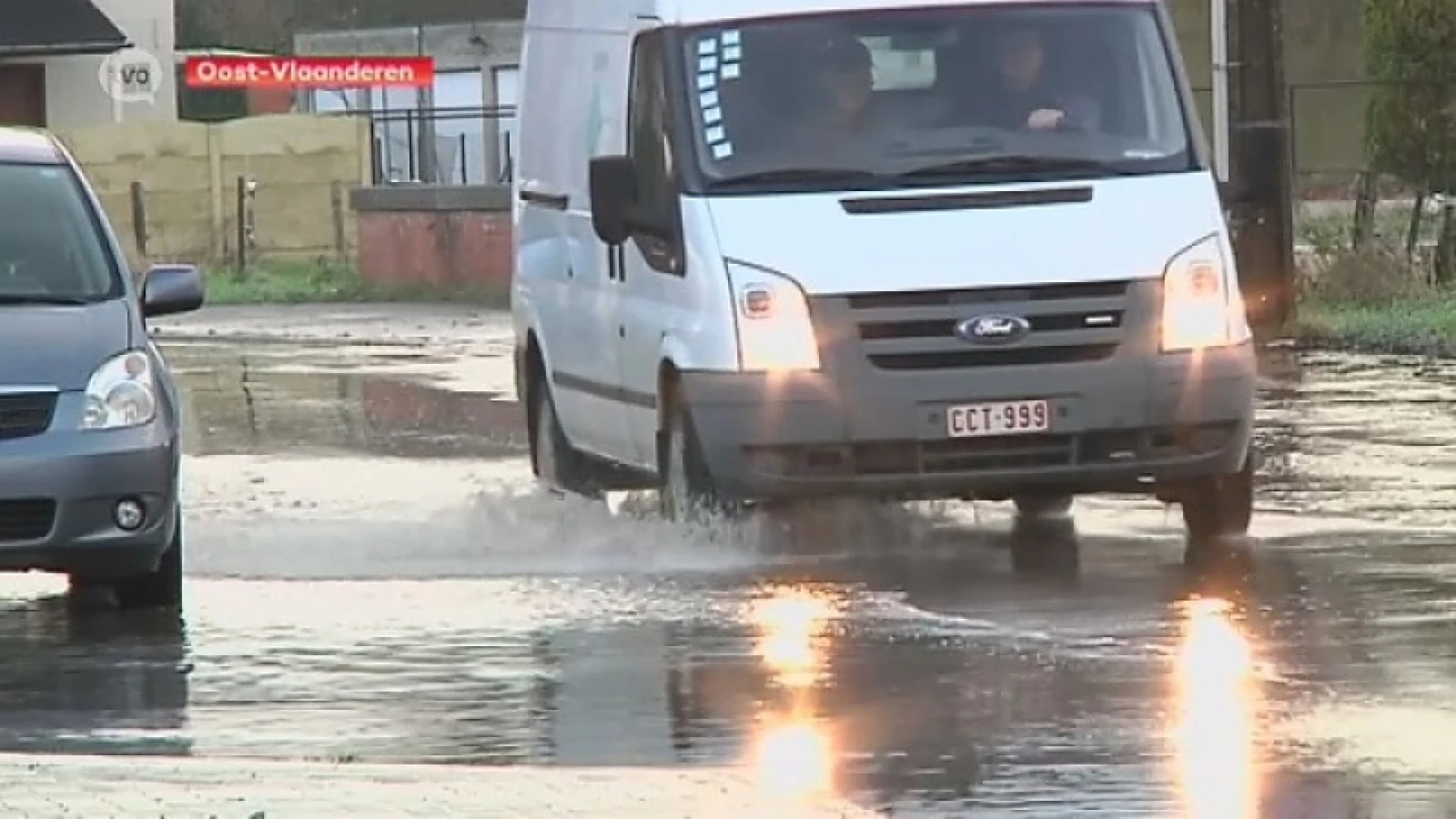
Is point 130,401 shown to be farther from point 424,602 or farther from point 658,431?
point 658,431

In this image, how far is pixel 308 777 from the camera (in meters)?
8.77

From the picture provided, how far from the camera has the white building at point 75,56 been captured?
52000 millimetres

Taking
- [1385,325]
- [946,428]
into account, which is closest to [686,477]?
[946,428]

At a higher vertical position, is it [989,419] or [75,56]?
[75,56]

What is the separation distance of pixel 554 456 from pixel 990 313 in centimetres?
392

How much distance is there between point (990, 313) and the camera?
515 inches

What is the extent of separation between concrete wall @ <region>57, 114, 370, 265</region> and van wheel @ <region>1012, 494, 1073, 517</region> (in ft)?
94.3

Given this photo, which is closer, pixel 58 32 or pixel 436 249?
Result: pixel 436 249

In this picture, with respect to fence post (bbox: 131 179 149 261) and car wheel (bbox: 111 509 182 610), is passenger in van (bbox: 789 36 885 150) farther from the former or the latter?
fence post (bbox: 131 179 149 261)

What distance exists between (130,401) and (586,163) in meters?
3.29

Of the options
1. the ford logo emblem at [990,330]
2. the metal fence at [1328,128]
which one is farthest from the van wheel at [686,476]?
the metal fence at [1328,128]

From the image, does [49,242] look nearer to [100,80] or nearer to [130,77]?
[130,77]

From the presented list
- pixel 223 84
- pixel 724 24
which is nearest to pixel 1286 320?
pixel 724 24

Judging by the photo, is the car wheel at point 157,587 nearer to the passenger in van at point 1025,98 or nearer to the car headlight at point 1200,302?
the passenger in van at point 1025,98
